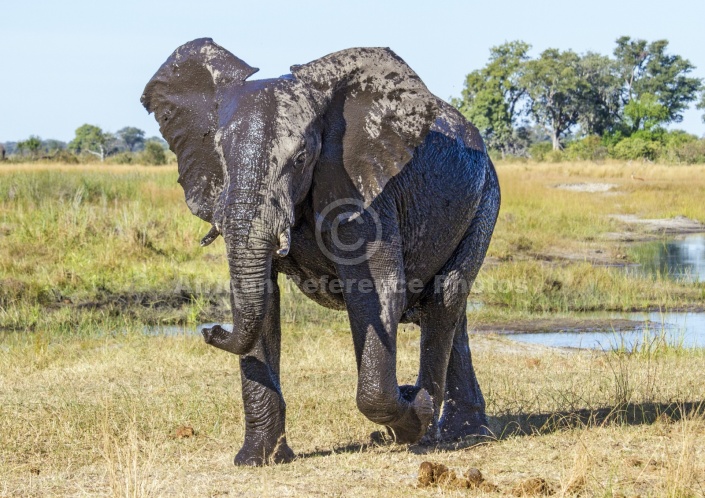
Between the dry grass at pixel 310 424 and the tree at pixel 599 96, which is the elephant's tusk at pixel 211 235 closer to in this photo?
the dry grass at pixel 310 424

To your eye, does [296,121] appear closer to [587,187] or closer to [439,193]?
[439,193]

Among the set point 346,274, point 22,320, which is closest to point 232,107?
point 346,274

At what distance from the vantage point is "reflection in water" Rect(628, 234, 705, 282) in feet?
51.0

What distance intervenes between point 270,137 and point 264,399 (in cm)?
153

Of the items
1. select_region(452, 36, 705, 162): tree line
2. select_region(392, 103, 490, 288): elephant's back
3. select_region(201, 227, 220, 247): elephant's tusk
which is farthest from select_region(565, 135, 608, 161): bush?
select_region(201, 227, 220, 247): elephant's tusk

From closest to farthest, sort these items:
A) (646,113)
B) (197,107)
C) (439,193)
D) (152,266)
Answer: (197,107) → (439,193) → (152,266) → (646,113)

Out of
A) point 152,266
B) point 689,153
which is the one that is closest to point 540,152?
point 689,153

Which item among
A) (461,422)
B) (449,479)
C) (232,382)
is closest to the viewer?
(449,479)

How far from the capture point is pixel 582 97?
63.2 metres

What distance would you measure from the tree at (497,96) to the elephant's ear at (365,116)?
4832 centimetres

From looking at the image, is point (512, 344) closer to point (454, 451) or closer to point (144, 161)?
point (454, 451)

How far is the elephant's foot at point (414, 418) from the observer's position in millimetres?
5398

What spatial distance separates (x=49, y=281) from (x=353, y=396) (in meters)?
6.79

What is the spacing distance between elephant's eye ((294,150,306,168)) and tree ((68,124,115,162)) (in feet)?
174
